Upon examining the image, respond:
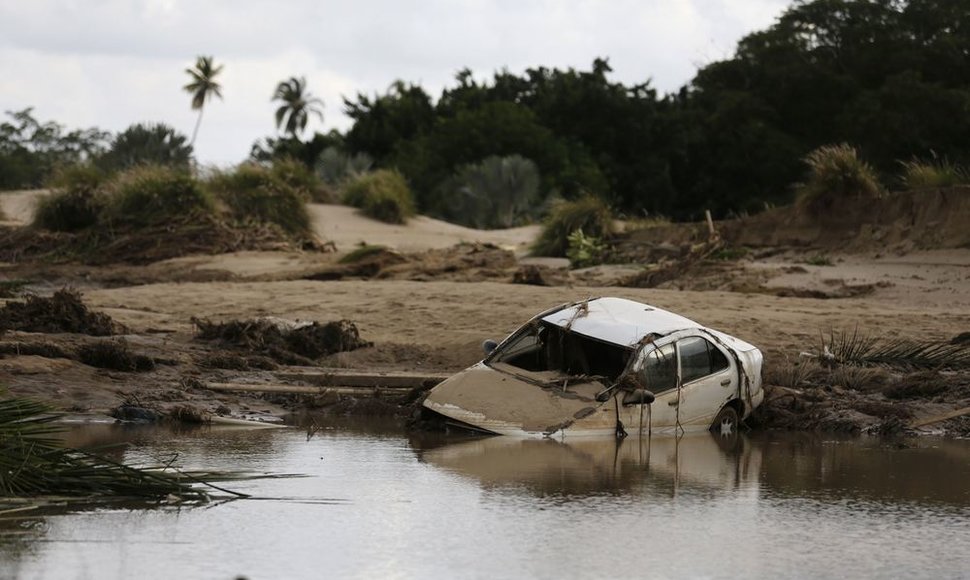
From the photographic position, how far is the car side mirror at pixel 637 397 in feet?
47.6

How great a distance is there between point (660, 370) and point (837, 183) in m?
15.2

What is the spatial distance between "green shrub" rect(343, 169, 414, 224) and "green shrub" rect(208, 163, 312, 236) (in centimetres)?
354

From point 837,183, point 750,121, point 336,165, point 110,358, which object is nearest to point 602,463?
point 110,358

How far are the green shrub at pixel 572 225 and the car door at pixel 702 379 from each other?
16.2m

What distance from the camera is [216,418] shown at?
1555cm

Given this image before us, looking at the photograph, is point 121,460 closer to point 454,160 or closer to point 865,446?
point 865,446

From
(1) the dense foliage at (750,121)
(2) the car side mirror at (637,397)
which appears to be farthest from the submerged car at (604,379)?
(1) the dense foliage at (750,121)

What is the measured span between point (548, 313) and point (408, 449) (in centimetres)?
218

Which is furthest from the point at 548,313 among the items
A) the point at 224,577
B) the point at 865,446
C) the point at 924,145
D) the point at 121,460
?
the point at 924,145

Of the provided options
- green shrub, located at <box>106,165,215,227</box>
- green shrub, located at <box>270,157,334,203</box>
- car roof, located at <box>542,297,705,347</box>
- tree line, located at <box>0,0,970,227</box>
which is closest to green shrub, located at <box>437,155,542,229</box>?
tree line, located at <box>0,0,970,227</box>

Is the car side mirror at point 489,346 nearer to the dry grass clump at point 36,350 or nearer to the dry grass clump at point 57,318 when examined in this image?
the dry grass clump at point 36,350

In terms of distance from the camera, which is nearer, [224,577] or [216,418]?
[224,577]

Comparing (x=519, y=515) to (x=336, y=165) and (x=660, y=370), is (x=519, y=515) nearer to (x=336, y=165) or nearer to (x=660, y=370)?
(x=660, y=370)

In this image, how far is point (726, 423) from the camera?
15812 millimetres
